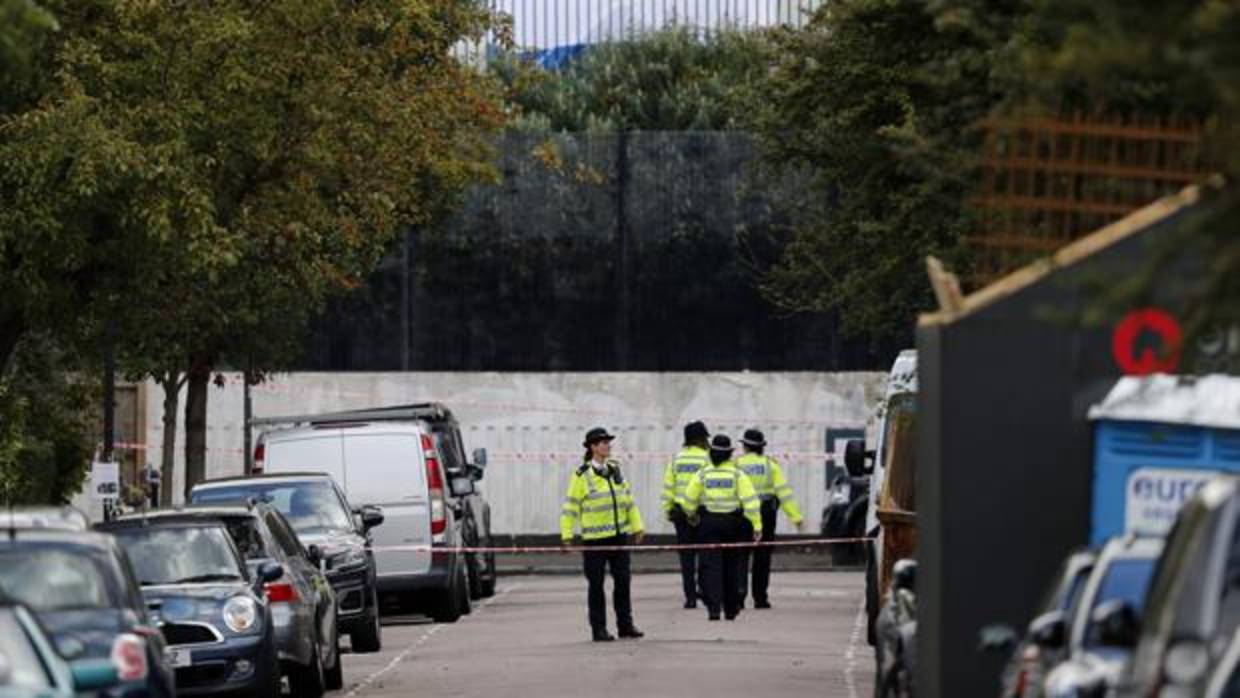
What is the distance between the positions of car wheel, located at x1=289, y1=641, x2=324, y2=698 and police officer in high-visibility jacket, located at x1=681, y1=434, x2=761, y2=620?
7432mm

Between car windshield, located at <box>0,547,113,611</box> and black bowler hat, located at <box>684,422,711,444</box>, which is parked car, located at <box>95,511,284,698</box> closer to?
car windshield, located at <box>0,547,113,611</box>

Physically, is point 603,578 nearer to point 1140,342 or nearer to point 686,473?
point 686,473

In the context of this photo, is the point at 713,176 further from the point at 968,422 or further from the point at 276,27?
the point at 968,422

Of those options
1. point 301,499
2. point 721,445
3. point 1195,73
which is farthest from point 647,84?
point 1195,73

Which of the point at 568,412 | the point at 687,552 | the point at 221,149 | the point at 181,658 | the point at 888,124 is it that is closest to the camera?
the point at 181,658

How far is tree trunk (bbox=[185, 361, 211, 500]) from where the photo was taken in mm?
41094

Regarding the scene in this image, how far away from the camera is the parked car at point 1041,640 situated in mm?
13219

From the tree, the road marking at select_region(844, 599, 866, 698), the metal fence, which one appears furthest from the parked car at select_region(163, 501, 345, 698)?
the metal fence

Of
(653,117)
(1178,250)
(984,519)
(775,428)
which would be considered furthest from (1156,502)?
(653,117)

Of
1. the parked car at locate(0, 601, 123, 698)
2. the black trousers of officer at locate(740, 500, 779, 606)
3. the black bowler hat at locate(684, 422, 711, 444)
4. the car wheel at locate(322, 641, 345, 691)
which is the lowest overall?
the car wheel at locate(322, 641, 345, 691)

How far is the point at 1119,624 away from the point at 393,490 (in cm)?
2052

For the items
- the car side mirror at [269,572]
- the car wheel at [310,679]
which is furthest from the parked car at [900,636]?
the car wheel at [310,679]

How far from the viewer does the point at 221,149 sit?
26922 millimetres

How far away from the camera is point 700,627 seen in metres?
29.8
